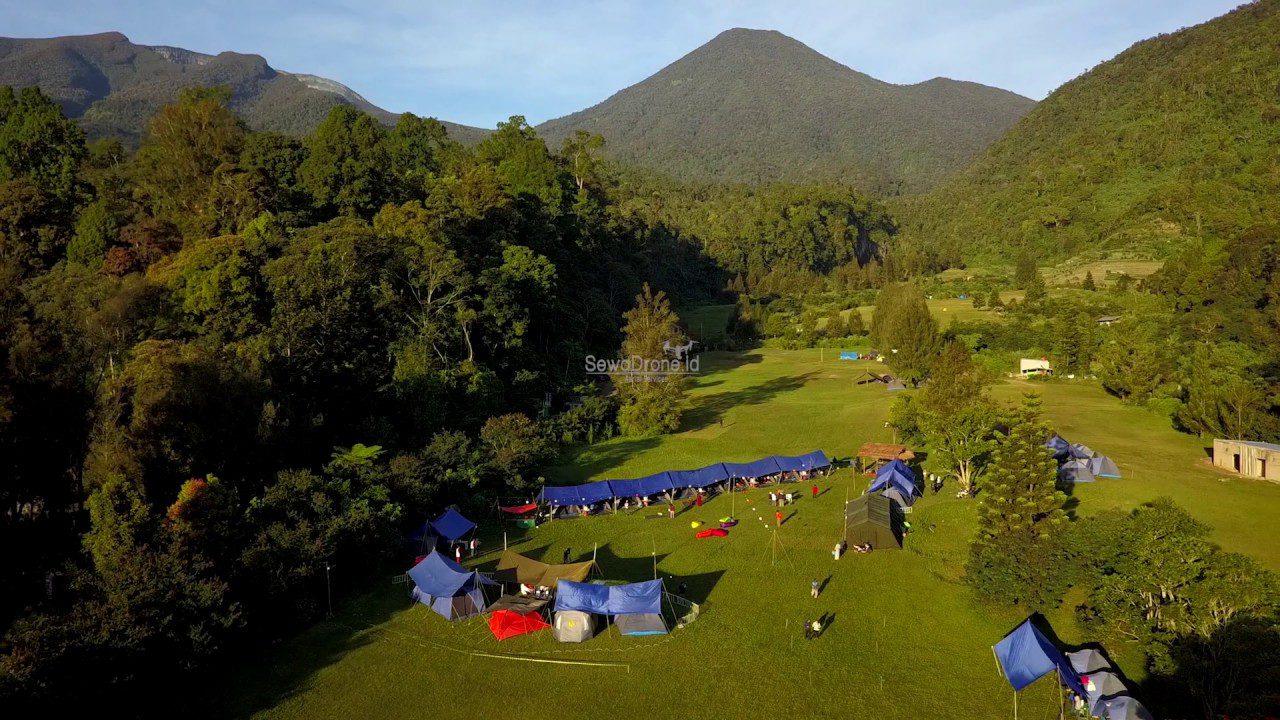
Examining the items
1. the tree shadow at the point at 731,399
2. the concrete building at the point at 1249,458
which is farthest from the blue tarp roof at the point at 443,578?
the concrete building at the point at 1249,458

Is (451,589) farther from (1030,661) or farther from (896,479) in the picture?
(896,479)

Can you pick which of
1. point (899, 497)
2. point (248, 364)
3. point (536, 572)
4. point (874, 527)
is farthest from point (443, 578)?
point (899, 497)

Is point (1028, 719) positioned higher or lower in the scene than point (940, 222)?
lower

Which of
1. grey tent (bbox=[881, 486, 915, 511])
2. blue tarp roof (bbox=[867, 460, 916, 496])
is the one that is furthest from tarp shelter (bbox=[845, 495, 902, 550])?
blue tarp roof (bbox=[867, 460, 916, 496])

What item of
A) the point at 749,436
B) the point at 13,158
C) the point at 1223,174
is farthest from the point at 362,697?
the point at 1223,174

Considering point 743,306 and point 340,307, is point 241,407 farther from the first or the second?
point 743,306
